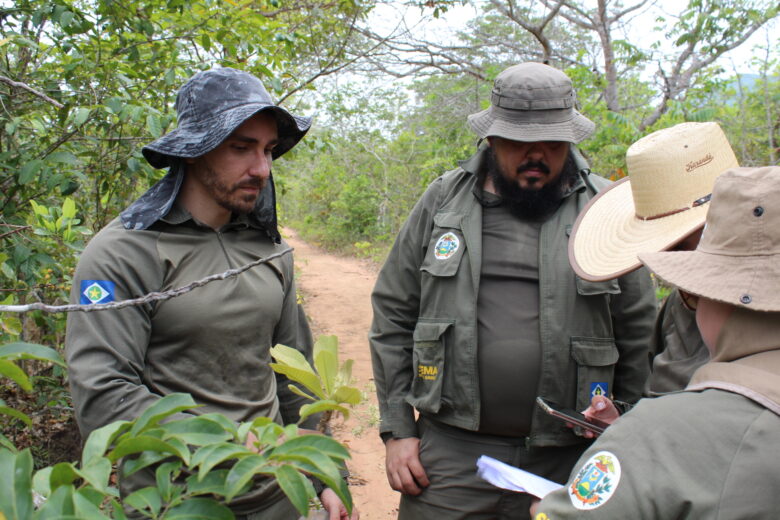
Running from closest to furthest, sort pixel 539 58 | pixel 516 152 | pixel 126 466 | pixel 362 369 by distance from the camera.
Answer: pixel 126 466
pixel 516 152
pixel 362 369
pixel 539 58

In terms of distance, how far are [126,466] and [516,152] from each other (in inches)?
68.2

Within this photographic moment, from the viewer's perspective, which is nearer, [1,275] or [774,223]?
[774,223]

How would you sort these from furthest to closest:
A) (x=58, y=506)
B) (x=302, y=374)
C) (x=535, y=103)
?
(x=535, y=103), (x=302, y=374), (x=58, y=506)

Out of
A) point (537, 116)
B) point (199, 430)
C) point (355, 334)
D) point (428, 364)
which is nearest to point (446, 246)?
point (428, 364)

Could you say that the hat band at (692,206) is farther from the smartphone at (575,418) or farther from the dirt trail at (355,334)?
the dirt trail at (355,334)

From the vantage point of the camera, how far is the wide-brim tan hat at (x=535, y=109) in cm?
215

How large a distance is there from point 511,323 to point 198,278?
3.46 ft

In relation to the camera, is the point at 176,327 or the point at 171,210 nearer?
the point at 176,327

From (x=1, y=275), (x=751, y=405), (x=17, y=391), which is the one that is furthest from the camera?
(x=17, y=391)

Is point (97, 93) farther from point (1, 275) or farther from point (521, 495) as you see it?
point (521, 495)

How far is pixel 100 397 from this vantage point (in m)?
1.53

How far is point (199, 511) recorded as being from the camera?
90 cm

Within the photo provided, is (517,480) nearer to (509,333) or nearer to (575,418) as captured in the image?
(575,418)

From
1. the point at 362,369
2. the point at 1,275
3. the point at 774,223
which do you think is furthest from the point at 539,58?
the point at 774,223
